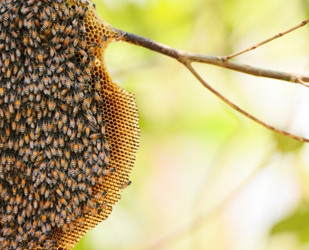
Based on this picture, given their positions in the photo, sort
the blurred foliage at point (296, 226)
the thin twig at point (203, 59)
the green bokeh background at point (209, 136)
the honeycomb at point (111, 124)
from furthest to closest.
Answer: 1. the green bokeh background at point (209, 136)
2. the blurred foliage at point (296, 226)
3. the honeycomb at point (111, 124)
4. the thin twig at point (203, 59)

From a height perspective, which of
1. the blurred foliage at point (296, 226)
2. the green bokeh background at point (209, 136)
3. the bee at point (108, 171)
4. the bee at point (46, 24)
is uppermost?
the green bokeh background at point (209, 136)

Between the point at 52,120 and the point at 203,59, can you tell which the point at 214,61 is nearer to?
the point at 203,59

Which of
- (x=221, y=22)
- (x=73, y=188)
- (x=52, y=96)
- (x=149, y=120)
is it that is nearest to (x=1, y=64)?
(x=52, y=96)

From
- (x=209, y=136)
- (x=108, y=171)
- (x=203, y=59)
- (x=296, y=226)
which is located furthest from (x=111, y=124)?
(x=209, y=136)

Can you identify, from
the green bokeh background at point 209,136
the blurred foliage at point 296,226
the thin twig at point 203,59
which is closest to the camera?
the thin twig at point 203,59

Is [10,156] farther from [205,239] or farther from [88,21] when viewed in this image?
[205,239]

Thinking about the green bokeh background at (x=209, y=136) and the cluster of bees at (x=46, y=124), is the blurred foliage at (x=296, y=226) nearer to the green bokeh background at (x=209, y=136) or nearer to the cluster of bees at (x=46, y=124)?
the green bokeh background at (x=209, y=136)

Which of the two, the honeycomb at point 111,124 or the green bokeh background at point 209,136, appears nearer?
the honeycomb at point 111,124

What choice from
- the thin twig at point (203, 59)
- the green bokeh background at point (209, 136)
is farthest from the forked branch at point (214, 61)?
the green bokeh background at point (209, 136)
